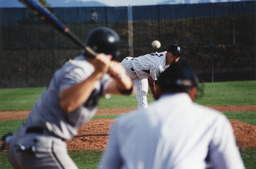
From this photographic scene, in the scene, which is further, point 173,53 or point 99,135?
point 99,135

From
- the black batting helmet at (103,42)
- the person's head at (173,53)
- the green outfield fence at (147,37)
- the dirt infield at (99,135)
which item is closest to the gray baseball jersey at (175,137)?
the black batting helmet at (103,42)

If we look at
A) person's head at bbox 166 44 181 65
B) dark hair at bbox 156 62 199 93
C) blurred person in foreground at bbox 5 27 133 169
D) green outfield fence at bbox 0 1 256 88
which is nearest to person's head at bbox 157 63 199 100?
dark hair at bbox 156 62 199 93

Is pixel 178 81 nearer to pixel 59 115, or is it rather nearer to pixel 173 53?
pixel 59 115

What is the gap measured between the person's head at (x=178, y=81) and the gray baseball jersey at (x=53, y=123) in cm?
77

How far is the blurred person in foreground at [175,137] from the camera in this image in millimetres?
1961

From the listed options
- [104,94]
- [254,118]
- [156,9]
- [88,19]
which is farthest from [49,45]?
[104,94]

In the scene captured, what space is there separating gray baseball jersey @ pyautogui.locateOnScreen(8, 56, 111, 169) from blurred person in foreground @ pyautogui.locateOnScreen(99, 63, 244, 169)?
2.52 ft

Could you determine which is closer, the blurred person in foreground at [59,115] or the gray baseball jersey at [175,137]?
the gray baseball jersey at [175,137]

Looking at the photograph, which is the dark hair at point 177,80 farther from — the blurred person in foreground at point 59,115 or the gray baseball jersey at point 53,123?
the gray baseball jersey at point 53,123

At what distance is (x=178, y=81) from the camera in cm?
214

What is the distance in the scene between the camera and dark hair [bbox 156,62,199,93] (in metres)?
2.14

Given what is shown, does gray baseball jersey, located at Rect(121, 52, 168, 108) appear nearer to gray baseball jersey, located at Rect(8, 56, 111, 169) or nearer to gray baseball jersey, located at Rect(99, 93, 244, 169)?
gray baseball jersey, located at Rect(8, 56, 111, 169)

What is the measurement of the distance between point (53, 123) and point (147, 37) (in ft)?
83.3

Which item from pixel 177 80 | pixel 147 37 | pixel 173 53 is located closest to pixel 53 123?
pixel 177 80
